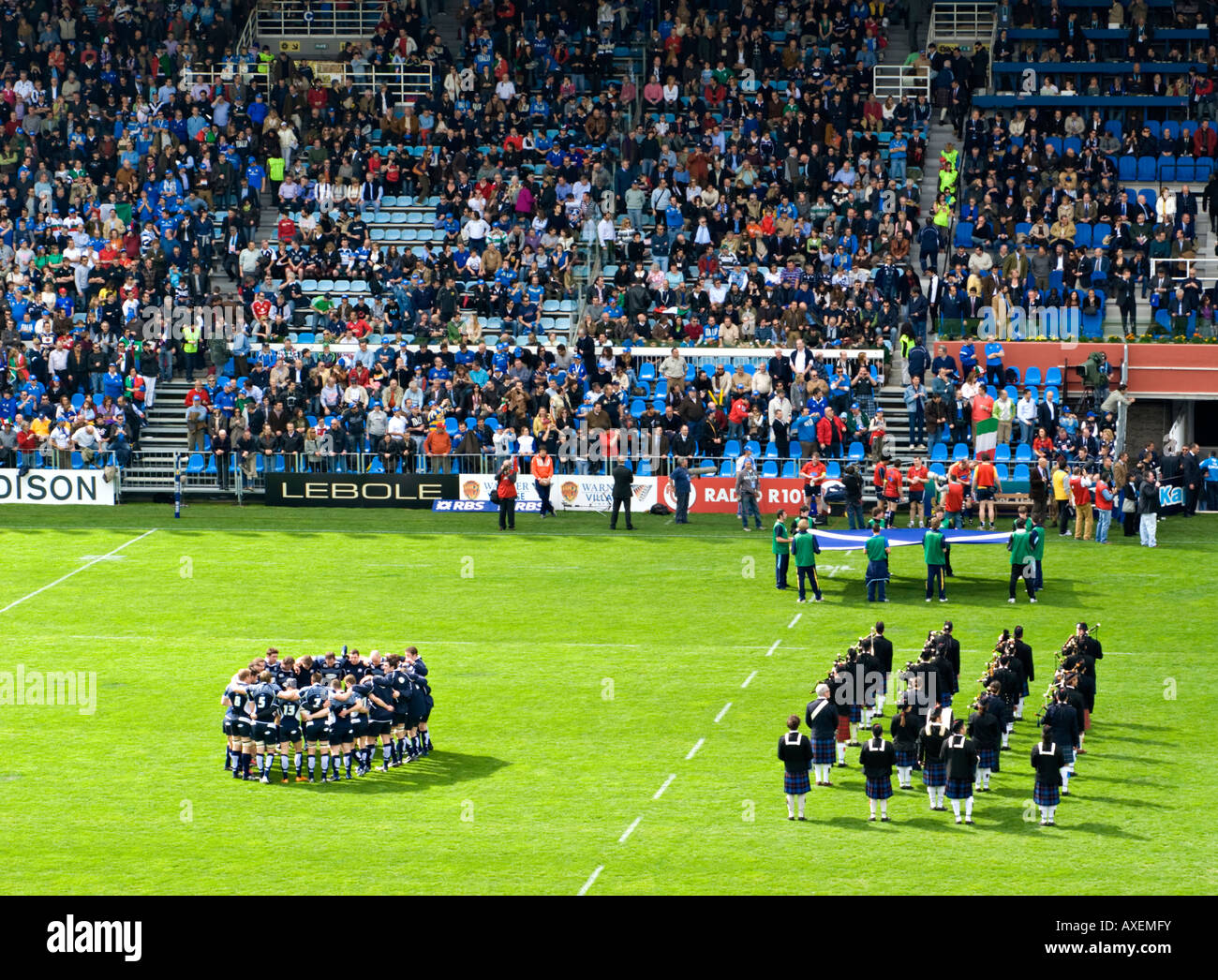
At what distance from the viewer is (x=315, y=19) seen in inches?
2630

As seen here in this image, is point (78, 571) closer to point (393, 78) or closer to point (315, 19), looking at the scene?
point (393, 78)

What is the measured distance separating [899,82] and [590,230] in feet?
40.0

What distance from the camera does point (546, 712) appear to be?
3142cm

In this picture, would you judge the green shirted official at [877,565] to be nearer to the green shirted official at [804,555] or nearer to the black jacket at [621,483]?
the green shirted official at [804,555]

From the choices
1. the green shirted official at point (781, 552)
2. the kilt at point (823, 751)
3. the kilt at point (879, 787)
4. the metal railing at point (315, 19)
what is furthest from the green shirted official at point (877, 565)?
the metal railing at point (315, 19)

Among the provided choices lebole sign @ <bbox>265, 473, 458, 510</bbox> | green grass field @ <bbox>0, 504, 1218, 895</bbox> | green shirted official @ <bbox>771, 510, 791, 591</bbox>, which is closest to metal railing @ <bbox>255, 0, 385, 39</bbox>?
lebole sign @ <bbox>265, 473, 458, 510</bbox>

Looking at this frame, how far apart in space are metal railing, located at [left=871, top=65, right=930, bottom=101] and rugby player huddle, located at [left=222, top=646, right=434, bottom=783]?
36.5 metres

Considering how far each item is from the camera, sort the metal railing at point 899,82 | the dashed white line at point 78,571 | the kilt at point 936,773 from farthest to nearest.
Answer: the metal railing at point 899,82, the dashed white line at point 78,571, the kilt at point 936,773

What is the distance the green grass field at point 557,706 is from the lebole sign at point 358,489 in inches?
25.2

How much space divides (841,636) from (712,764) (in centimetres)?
811

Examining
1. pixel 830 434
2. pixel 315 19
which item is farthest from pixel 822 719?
pixel 315 19

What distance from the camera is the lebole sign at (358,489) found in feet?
158

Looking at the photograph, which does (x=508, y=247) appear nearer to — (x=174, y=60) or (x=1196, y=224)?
(x=174, y=60)

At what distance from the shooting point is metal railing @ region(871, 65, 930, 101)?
2365 inches
